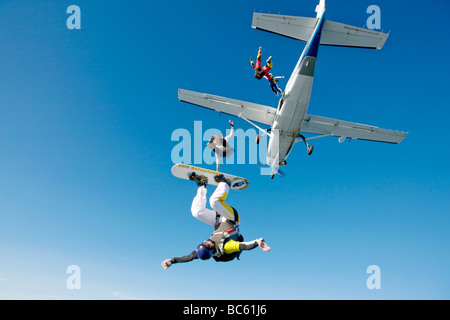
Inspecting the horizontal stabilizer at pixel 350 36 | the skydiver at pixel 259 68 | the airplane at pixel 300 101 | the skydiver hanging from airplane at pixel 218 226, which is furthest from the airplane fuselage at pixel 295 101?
the skydiver hanging from airplane at pixel 218 226

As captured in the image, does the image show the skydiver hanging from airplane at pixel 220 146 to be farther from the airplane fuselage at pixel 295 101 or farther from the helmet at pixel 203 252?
the airplane fuselage at pixel 295 101

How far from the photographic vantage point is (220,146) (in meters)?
5.73

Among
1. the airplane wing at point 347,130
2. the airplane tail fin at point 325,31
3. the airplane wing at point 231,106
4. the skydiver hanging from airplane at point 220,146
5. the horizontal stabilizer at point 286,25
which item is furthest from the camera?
the airplane wing at point 347,130

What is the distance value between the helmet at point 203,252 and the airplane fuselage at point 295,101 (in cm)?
1335

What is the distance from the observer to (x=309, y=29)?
62.8 ft

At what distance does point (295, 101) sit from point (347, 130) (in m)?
7.77

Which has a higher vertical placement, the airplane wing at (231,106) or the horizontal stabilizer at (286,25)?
the horizontal stabilizer at (286,25)

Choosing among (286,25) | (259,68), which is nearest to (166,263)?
(259,68)

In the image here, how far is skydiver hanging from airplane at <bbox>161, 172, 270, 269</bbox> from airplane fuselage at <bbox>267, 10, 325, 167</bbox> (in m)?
12.4

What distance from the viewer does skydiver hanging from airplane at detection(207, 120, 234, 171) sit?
5.72 metres

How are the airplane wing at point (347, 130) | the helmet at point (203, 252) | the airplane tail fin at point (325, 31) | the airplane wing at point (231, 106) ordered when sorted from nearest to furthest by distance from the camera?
1. the helmet at point (203, 252)
2. the airplane tail fin at point (325, 31)
3. the airplane wing at point (231, 106)
4. the airplane wing at point (347, 130)

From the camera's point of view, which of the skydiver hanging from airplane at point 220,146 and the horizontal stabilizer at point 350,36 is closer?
the skydiver hanging from airplane at point 220,146

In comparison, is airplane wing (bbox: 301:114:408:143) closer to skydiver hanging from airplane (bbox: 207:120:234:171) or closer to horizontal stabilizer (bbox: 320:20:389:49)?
horizontal stabilizer (bbox: 320:20:389:49)

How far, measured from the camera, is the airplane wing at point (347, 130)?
2126 cm
